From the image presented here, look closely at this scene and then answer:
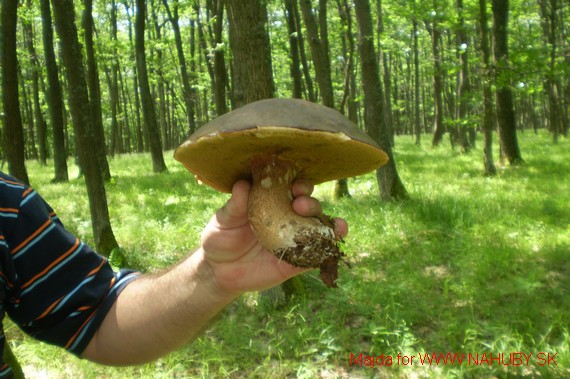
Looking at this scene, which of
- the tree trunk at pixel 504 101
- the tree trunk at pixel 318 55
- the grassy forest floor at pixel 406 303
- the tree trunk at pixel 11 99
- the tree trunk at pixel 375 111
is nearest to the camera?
the grassy forest floor at pixel 406 303

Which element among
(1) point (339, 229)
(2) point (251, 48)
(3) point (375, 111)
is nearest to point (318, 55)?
(3) point (375, 111)

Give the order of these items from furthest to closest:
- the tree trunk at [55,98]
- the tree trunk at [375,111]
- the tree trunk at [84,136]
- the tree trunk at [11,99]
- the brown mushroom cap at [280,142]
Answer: the tree trunk at [55,98] < the tree trunk at [375,111] < the tree trunk at [11,99] < the tree trunk at [84,136] < the brown mushroom cap at [280,142]

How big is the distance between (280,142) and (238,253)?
56cm

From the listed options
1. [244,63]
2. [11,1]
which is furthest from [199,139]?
[11,1]

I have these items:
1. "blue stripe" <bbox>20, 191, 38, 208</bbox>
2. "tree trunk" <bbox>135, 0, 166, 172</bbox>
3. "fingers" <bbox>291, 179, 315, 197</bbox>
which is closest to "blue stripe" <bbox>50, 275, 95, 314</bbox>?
"blue stripe" <bbox>20, 191, 38, 208</bbox>

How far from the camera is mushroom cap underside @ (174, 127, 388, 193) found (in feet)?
4.50

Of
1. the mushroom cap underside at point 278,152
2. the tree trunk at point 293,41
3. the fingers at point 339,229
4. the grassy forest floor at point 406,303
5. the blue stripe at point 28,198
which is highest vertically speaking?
the tree trunk at point 293,41

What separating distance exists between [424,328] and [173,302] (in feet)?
8.93

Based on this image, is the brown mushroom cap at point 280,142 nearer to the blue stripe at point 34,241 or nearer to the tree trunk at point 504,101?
the blue stripe at point 34,241

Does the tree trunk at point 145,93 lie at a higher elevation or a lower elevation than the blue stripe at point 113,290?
higher

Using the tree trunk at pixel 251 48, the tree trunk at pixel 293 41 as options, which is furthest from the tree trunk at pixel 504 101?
the tree trunk at pixel 251 48

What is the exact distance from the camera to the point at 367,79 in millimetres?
7309

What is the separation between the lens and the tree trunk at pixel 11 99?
595cm

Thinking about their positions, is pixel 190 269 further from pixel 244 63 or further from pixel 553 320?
pixel 553 320
